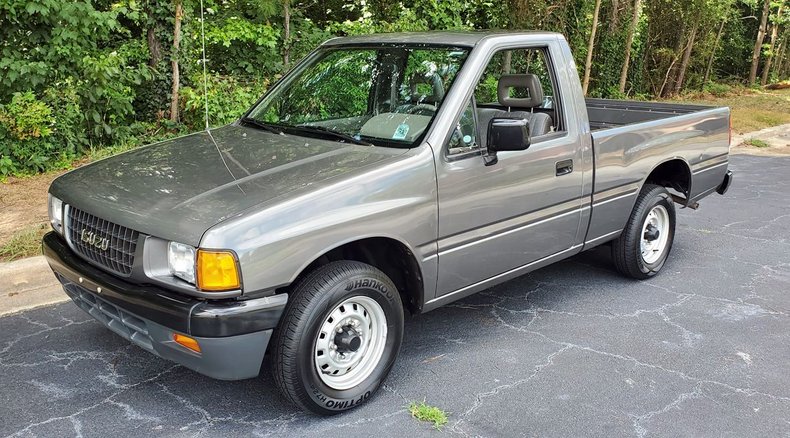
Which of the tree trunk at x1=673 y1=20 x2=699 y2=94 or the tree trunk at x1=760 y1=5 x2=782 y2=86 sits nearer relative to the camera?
the tree trunk at x1=673 y1=20 x2=699 y2=94

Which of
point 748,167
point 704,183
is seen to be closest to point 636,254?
point 704,183

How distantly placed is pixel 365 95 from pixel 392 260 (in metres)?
Answer: 1.17

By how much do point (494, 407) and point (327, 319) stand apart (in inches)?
38.9

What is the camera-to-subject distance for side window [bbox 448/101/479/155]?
12.6 feet

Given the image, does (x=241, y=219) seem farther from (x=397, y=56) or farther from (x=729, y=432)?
(x=729, y=432)

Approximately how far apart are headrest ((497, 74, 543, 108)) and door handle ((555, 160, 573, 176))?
428 millimetres

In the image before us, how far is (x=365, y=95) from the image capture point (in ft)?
14.4

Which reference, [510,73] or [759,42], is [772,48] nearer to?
[759,42]

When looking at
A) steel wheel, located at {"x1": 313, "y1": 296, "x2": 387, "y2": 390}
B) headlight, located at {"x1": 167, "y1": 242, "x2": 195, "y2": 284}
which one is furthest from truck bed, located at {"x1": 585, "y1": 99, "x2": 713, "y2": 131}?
headlight, located at {"x1": 167, "y1": 242, "x2": 195, "y2": 284}

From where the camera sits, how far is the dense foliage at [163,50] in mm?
7738

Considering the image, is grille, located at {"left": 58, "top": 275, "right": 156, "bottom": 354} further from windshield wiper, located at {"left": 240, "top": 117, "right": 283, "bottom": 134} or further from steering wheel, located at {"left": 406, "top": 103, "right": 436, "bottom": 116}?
steering wheel, located at {"left": 406, "top": 103, "right": 436, "bottom": 116}

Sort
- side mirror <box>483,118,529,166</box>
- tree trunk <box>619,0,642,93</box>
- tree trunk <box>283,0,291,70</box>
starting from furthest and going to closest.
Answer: tree trunk <box>619,0,642,93</box> < tree trunk <box>283,0,291,70</box> < side mirror <box>483,118,529,166</box>

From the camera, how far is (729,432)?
340cm

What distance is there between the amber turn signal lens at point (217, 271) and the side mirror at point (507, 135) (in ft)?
5.15
